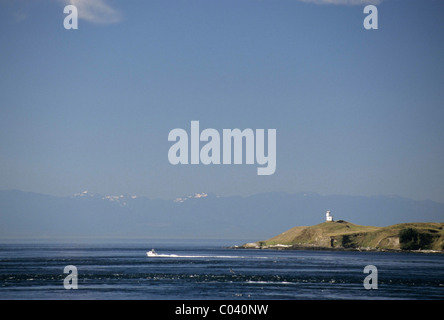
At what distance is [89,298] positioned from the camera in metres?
88.3

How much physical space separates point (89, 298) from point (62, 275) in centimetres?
4614

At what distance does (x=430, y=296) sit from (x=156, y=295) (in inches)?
1686

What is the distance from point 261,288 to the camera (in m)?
104

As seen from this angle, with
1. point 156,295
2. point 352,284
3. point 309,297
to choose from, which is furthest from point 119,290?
point 352,284
